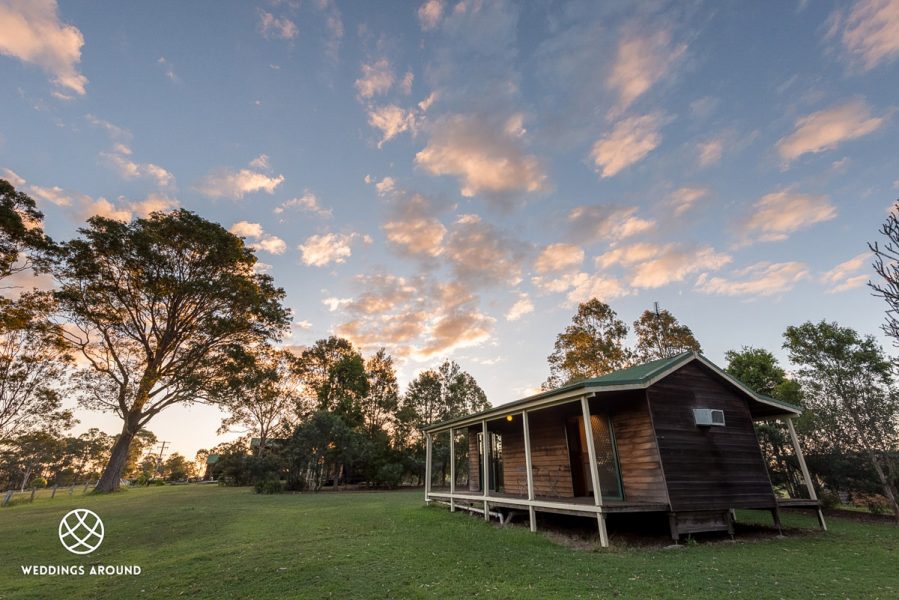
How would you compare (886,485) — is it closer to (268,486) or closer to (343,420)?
(268,486)

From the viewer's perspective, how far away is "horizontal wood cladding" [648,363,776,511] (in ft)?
29.9

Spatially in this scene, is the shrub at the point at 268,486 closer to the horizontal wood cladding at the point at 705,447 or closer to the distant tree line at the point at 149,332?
the distant tree line at the point at 149,332

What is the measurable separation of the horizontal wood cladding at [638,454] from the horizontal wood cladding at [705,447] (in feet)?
0.66

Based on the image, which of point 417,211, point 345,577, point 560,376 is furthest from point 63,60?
point 560,376

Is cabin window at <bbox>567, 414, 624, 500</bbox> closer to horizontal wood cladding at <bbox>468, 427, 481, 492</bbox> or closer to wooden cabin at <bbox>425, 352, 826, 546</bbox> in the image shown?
wooden cabin at <bbox>425, 352, 826, 546</bbox>

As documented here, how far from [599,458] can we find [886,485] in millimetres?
11442

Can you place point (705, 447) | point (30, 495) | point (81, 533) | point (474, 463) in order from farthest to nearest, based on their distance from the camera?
point (30, 495)
point (474, 463)
point (81, 533)
point (705, 447)

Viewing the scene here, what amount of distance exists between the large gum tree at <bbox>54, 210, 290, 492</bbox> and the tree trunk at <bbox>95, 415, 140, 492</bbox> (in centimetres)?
6

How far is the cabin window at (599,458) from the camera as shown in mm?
10000

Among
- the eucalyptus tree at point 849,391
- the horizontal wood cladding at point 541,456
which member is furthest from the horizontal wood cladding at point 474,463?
the eucalyptus tree at point 849,391

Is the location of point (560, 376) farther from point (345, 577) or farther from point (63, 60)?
point (63, 60)

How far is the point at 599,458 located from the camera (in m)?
10.5

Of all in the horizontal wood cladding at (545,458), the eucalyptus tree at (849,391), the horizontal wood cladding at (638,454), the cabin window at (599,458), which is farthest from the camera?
the eucalyptus tree at (849,391)

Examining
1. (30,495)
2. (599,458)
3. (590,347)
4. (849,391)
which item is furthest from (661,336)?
(30,495)
